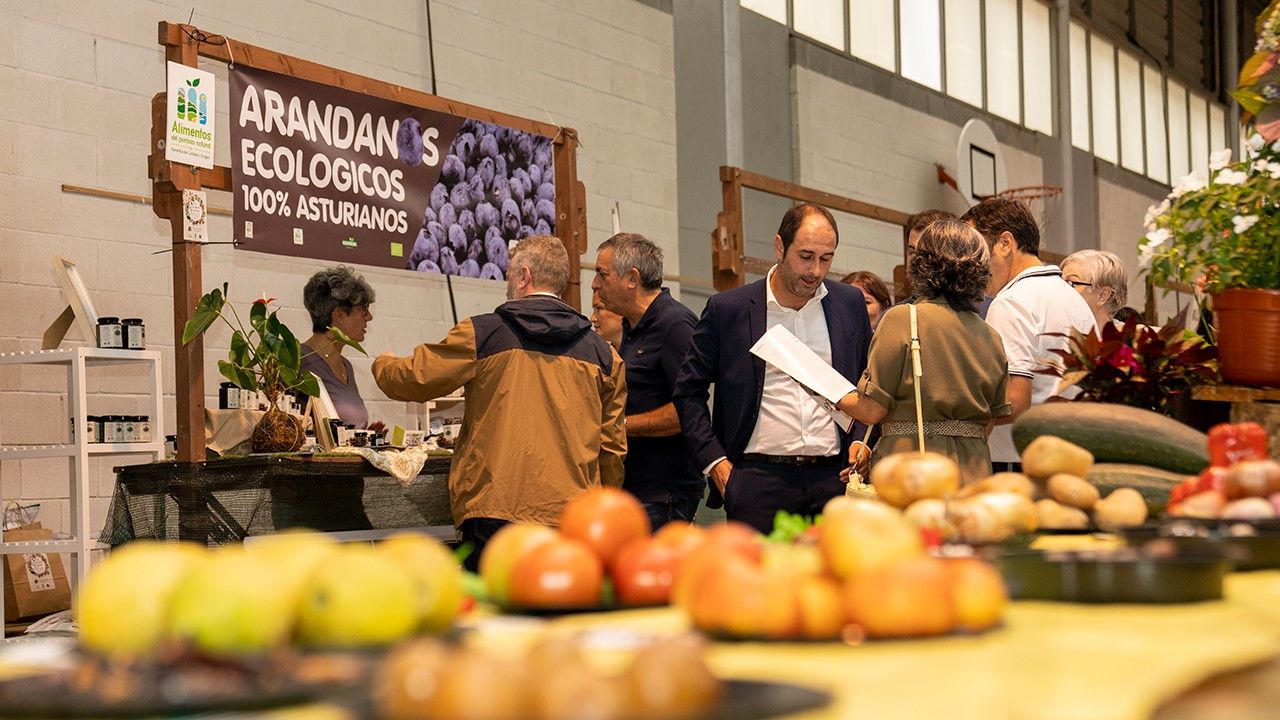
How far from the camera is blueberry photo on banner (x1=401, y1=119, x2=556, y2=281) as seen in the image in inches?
205

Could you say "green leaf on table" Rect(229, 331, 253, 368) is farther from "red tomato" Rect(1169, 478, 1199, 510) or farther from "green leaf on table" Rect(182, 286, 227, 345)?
"red tomato" Rect(1169, 478, 1199, 510)

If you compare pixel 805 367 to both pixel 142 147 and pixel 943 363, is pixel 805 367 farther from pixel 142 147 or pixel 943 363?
pixel 142 147

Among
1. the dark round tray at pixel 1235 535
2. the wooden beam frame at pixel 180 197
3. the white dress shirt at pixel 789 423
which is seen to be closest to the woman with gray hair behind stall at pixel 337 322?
the wooden beam frame at pixel 180 197

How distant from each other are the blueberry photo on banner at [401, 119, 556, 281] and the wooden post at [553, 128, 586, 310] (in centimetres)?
5

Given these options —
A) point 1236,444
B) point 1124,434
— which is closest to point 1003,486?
point 1236,444

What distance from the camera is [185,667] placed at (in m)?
0.87

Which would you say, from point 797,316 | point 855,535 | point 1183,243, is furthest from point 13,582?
point 855,535

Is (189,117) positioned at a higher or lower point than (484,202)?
higher

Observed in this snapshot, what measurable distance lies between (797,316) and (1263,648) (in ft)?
9.16

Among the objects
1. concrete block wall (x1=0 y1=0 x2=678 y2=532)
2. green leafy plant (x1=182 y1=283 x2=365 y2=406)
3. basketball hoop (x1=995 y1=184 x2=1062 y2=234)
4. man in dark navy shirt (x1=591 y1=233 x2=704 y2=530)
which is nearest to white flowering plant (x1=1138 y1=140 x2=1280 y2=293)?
man in dark navy shirt (x1=591 y1=233 x2=704 y2=530)

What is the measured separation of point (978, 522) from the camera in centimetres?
151

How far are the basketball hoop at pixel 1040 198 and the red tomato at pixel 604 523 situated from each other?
11068 mm

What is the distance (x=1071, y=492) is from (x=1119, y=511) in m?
0.07

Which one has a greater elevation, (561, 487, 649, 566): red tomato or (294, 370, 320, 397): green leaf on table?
(294, 370, 320, 397): green leaf on table
